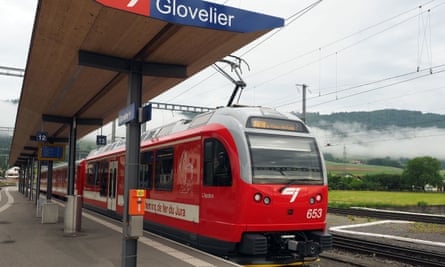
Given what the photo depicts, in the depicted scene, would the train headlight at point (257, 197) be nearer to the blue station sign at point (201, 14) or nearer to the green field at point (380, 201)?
the blue station sign at point (201, 14)

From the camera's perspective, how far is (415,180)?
104 metres

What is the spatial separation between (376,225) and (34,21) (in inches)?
706

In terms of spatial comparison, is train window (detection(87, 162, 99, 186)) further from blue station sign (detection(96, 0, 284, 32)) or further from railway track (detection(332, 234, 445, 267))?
blue station sign (detection(96, 0, 284, 32))

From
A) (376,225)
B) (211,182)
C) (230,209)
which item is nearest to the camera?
(230,209)

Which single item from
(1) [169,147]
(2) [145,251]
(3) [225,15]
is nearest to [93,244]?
(2) [145,251]

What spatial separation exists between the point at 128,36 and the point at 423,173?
113 m

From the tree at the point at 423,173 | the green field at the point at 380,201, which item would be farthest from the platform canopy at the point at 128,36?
the tree at the point at 423,173

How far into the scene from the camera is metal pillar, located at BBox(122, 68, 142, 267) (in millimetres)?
7043

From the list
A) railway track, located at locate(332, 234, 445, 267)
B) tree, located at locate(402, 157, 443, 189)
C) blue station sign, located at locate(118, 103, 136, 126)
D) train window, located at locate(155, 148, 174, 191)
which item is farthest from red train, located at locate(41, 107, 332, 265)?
tree, located at locate(402, 157, 443, 189)

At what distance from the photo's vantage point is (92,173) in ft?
67.1

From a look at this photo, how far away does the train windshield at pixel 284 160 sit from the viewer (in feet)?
28.0

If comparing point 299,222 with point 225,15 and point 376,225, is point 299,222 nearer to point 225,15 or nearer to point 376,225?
point 225,15

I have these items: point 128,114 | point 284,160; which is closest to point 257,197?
point 284,160

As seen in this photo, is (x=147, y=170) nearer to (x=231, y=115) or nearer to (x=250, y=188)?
(x=231, y=115)
